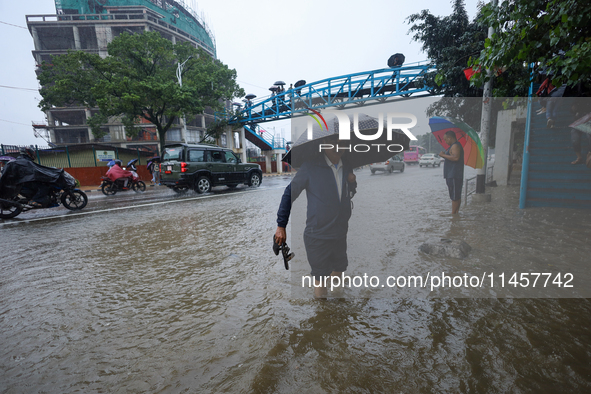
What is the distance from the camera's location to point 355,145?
7.20 feet

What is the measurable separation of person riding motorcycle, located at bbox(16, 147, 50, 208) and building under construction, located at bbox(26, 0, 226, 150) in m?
29.8

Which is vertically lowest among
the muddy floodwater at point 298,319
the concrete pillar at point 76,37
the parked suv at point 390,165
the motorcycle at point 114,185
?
the muddy floodwater at point 298,319

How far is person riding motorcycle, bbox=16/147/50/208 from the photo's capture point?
22.7 feet

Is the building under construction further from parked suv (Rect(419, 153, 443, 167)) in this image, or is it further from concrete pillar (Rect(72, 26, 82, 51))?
parked suv (Rect(419, 153, 443, 167))

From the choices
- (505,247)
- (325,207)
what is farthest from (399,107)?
(505,247)

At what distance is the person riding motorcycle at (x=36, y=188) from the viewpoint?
22.7 ft

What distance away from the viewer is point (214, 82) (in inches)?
786

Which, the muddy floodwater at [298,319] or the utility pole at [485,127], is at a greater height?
the utility pole at [485,127]

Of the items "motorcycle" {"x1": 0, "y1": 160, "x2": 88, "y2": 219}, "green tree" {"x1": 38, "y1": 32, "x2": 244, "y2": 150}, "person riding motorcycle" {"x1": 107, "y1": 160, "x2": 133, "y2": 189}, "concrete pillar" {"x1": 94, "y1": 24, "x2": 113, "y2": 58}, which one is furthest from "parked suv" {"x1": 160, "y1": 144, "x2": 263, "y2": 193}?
"concrete pillar" {"x1": 94, "y1": 24, "x2": 113, "y2": 58}

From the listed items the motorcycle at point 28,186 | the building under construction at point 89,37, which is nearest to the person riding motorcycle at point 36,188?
the motorcycle at point 28,186

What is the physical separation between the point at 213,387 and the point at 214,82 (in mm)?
21148

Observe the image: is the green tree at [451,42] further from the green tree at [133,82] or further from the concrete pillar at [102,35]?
the concrete pillar at [102,35]

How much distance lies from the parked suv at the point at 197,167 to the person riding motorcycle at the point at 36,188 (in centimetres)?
361

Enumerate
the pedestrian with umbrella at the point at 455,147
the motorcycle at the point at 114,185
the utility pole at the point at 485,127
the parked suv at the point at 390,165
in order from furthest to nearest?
the motorcycle at the point at 114,185, the utility pole at the point at 485,127, the pedestrian with umbrella at the point at 455,147, the parked suv at the point at 390,165
